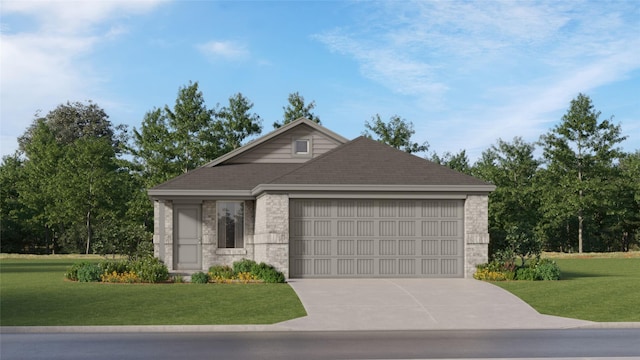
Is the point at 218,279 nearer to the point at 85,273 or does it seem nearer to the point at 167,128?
the point at 85,273

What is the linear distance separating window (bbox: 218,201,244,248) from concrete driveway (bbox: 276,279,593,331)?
6402mm

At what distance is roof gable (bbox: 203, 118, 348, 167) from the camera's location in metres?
35.6

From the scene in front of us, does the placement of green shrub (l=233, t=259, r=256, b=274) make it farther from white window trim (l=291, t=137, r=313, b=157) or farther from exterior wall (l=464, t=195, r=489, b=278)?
white window trim (l=291, t=137, r=313, b=157)

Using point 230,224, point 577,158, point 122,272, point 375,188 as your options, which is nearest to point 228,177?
point 230,224

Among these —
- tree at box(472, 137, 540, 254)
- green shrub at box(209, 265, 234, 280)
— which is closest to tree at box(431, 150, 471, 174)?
tree at box(472, 137, 540, 254)

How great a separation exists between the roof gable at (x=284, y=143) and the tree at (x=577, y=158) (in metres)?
30.6

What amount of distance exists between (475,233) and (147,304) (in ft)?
42.3

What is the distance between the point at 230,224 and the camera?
3259 centimetres

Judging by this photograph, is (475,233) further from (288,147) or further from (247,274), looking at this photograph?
(288,147)

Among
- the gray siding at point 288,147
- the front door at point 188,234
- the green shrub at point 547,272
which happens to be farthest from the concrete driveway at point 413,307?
the gray siding at point 288,147

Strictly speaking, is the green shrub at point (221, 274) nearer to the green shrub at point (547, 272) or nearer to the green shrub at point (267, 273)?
the green shrub at point (267, 273)

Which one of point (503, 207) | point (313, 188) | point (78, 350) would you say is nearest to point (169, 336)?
point (78, 350)

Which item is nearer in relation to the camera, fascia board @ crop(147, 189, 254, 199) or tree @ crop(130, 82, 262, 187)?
fascia board @ crop(147, 189, 254, 199)

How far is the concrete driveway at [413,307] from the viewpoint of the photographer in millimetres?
19578
